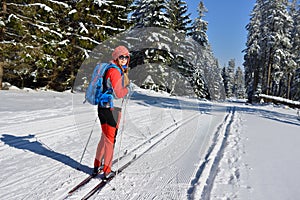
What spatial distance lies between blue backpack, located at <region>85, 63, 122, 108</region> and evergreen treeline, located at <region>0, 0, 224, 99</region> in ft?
27.8

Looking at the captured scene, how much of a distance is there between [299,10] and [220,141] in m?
38.9

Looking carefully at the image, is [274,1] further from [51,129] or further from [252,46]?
[51,129]

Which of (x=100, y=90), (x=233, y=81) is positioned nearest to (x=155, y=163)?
(x=100, y=90)

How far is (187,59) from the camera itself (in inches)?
582

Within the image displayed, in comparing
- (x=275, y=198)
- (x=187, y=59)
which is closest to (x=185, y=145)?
(x=275, y=198)

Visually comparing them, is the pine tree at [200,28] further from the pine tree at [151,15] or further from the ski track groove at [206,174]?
the ski track groove at [206,174]

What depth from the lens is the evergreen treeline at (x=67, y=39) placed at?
12.7 m

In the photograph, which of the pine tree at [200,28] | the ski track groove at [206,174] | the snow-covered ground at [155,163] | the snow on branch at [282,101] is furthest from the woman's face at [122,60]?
the pine tree at [200,28]

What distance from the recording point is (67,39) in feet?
50.1

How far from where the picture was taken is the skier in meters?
3.17

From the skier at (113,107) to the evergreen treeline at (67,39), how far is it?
8.40 meters

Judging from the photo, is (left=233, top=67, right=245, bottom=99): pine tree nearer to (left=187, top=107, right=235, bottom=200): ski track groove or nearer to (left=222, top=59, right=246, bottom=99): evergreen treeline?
(left=222, top=59, right=246, bottom=99): evergreen treeline

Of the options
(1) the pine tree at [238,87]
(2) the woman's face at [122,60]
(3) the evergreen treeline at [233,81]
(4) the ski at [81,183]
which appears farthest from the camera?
(1) the pine tree at [238,87]

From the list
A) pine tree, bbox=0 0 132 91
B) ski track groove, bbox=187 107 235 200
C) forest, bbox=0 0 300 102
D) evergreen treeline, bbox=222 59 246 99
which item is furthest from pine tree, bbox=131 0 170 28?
evergreen treeline, bbox=222 59 246 99
